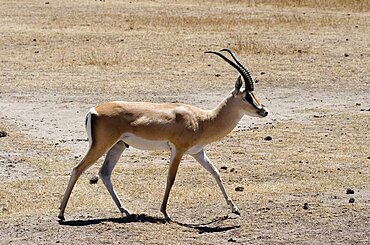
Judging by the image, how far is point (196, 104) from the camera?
18531mm

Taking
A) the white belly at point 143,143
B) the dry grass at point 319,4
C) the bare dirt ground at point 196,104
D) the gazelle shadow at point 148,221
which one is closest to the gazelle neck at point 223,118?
the white belly at point 143,143

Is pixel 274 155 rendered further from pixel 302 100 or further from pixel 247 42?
pixel 247 42

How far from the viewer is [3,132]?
1538cm

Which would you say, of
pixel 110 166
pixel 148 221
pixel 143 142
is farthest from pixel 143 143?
pixel 148 221

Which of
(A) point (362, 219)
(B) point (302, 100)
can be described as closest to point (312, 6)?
(B) point (302, 100)

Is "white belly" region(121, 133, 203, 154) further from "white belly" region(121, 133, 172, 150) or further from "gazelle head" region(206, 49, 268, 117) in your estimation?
"gazelle head" region(206, 49, 268, 117)

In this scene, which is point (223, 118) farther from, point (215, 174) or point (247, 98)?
point (215, 174)

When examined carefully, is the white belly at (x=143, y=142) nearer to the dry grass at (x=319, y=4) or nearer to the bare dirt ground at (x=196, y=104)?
the bare dirt ground at (x=196, y=104)

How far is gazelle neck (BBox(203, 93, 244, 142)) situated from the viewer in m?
10.6

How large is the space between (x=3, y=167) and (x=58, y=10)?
69.4 ft

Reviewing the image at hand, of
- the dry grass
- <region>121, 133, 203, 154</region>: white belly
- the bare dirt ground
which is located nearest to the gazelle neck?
<region>121, 133, 203, 154</region>: white belly

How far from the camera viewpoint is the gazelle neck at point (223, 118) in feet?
34.9

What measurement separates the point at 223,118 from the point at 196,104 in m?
7.82

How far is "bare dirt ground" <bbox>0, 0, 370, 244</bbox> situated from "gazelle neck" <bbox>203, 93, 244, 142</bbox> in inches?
33.4
